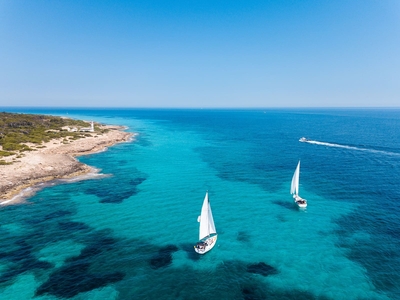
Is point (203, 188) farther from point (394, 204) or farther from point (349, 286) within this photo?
point (394, 204)

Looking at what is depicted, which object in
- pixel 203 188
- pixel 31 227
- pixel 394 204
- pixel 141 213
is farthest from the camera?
pixel 203 188

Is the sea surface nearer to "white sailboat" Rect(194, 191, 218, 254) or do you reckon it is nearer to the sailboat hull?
the sailboat hull

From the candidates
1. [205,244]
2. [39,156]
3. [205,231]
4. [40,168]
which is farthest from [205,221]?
[39,156]

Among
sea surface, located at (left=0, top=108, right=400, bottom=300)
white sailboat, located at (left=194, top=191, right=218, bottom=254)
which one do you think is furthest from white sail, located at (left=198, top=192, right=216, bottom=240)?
sea surface, located at (left=0, top=108, right=400, bottom=300)

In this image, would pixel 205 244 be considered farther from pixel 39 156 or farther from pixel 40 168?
pixel 39 156

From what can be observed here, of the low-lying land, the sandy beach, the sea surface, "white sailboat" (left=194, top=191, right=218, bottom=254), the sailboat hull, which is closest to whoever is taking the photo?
the sea surface

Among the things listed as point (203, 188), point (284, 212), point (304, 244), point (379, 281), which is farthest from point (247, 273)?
point (203, 188)

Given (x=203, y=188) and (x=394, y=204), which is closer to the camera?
(x=394, y=204)
